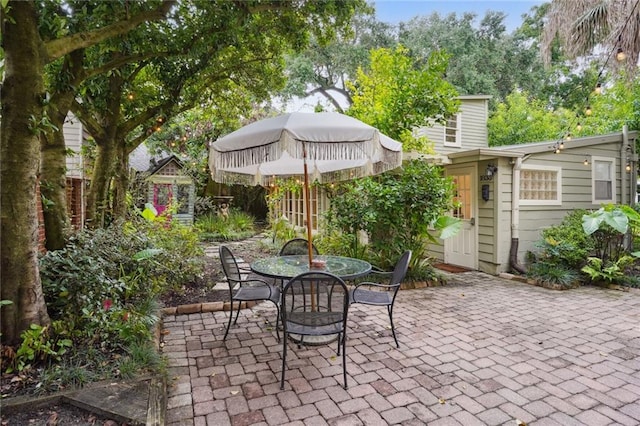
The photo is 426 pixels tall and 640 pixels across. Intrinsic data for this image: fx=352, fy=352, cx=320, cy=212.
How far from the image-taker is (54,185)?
3.81 meters

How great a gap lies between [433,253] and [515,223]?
6.81 ft

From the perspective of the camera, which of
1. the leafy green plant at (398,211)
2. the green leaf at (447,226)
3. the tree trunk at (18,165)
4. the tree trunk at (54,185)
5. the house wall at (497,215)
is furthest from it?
the house wall at (497,215)

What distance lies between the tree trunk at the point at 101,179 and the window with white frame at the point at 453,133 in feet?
29.2

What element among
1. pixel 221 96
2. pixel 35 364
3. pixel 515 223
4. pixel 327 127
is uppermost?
pixel 221 96

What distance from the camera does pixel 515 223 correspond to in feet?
21.9

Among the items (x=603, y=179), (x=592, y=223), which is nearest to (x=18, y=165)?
(x=592, y=223)

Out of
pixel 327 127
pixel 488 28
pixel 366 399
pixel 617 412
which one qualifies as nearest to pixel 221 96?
pixel 327 127

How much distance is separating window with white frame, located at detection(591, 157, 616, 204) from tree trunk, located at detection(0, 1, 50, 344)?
9409mm

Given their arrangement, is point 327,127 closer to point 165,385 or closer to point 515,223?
point 165,385

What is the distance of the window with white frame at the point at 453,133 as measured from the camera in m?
10.8

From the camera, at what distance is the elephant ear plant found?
5.72m

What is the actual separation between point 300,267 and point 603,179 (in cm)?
773

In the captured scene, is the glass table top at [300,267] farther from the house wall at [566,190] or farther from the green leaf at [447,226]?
the house wall at [566,190]

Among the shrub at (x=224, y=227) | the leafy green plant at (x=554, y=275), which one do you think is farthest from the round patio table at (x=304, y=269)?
the shrub at (x=224, y=227)
